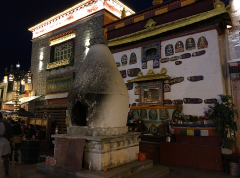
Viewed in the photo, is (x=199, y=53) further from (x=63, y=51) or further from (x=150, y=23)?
(x=63, y=51)

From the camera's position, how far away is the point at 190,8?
9.12m

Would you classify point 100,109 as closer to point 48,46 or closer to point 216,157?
point 216,157

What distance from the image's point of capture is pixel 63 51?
1619cm

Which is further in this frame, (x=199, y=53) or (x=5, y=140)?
(x=199, y=53)

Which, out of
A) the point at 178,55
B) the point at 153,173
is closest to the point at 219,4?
the point at 178,55

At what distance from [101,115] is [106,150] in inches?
37.1

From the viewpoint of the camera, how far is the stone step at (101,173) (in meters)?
4.37

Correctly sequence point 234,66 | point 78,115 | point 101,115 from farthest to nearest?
point 234,66 < point 78,115 < point 101,115

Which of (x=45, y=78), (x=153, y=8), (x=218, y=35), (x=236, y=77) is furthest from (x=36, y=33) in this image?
(x=236, y=77)

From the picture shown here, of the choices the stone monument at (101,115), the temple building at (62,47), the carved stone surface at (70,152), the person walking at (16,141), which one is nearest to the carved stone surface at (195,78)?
the stone monument at (101,115)

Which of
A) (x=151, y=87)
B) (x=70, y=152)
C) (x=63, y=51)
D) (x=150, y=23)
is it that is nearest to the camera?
(x=70, y=152)

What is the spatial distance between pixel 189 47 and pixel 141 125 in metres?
4.58

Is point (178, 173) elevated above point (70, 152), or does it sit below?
below

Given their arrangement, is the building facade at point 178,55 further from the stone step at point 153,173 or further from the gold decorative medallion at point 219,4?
the stone step at point 153,173
